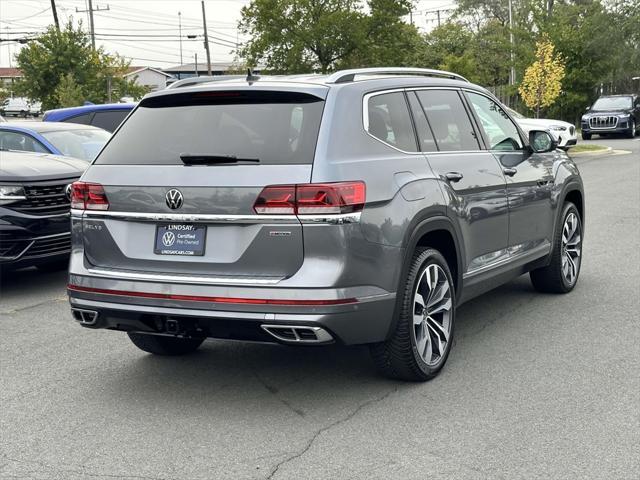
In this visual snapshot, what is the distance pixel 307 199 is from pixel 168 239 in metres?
0.83

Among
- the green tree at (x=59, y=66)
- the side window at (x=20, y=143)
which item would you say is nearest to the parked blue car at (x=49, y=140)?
the side window at (x=20, y=143)

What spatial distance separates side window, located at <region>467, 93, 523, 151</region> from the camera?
6441 millimetres

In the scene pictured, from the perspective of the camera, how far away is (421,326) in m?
5.21

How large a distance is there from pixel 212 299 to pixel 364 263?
0.80 meters

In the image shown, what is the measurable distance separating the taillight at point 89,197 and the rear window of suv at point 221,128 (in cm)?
17

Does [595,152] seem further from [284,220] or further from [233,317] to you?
[233,317]

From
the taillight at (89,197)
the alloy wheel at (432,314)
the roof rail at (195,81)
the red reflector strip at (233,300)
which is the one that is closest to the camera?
the red reflector strip at (233,300)

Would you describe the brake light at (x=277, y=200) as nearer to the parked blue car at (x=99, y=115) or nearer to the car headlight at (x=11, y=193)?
the car headlight at (x=11, y=193)

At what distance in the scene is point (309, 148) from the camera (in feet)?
15.1

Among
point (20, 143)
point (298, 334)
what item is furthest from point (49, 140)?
point (298, 334)

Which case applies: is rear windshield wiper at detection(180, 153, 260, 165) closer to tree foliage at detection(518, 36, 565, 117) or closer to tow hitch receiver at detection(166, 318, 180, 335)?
tow hitch receiver at detection(166, 318, 180, 335)

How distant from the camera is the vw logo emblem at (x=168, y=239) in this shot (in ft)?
15.6

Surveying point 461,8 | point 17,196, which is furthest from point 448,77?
point 461,8

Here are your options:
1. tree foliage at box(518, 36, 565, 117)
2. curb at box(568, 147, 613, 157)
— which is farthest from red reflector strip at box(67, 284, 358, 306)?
tree foliage at box(518, 36, 565, 117)
